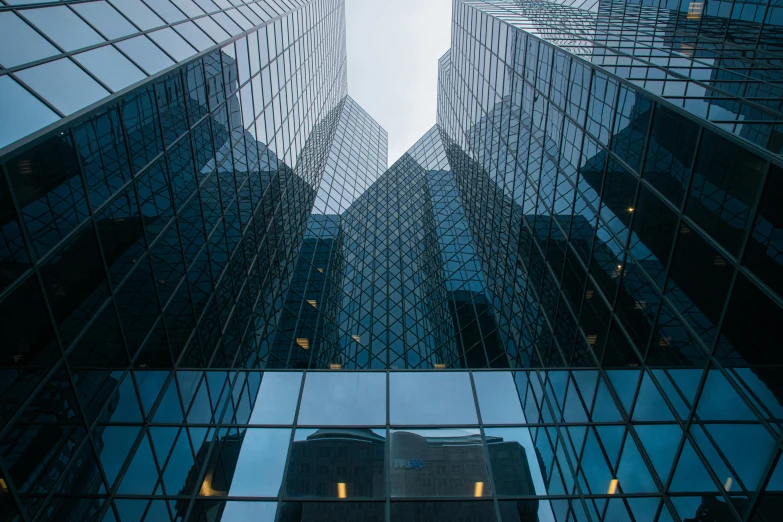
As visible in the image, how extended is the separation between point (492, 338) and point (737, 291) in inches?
815

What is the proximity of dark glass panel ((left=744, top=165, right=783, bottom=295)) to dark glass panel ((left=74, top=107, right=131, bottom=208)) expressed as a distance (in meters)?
12.8

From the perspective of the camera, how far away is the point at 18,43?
9.52 meters

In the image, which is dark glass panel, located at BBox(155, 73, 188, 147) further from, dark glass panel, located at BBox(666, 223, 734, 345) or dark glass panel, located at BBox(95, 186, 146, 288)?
dark glass panel, located at BBox(666, 223, 734, 345)

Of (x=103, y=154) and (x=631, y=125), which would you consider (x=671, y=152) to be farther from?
(x=103, y=154)

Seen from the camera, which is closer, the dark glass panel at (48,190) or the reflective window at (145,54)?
the dark glass panel at (48,190)

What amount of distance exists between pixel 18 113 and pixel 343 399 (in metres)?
11.9

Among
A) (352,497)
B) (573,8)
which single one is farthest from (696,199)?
(573,8)

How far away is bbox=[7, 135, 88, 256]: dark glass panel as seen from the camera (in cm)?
882

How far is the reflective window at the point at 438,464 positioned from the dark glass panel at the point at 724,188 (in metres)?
8.62

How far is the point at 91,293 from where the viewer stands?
1183 cm

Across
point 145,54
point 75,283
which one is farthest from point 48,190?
point 145,54

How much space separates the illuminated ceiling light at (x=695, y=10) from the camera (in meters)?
30.2

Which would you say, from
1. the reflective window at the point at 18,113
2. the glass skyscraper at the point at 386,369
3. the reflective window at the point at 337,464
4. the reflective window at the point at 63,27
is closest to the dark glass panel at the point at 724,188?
the glass skyscraper at the point at 386,369

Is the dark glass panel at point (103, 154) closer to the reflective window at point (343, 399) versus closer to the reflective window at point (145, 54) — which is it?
the reflective window at point (145, 54)
